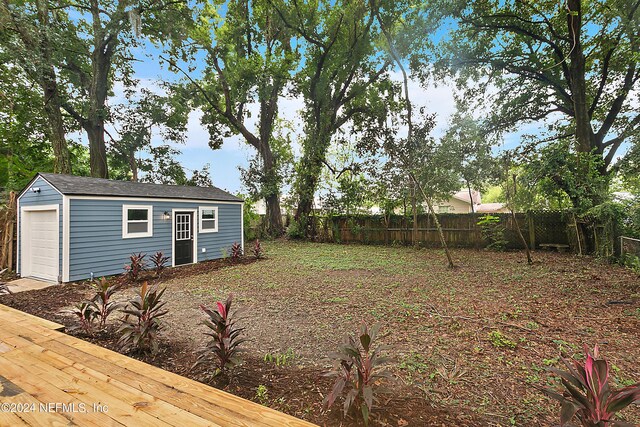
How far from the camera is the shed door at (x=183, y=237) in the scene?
8.41 meters

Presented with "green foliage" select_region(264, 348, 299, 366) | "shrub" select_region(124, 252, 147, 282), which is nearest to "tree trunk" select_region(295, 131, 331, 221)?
"shrub" select_region(124, 252, 147, 282)

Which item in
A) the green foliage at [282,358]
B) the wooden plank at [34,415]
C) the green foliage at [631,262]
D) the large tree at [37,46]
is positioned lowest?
the green foliage at [282,358]

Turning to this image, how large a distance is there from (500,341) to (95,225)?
8.44m

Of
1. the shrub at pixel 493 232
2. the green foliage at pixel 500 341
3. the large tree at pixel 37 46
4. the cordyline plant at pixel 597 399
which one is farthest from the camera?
the shrub at pixel 493 232

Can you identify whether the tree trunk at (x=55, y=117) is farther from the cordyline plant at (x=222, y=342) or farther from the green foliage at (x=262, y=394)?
the green foliage at (x=262, y=394)

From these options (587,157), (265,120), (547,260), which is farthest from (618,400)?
(265,120)

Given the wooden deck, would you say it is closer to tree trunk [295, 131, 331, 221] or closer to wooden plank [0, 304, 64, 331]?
wooden plank [0, 304, 64, 331]

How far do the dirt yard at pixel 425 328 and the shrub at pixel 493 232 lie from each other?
3075 mm

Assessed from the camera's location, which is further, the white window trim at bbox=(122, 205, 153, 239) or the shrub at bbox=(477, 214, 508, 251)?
the shrub at bbox=(477, 214, 508, 251)

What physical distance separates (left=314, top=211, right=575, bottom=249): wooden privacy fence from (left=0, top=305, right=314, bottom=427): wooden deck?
11103 mm

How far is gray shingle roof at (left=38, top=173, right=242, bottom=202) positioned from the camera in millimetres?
6266

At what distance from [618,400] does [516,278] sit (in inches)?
215

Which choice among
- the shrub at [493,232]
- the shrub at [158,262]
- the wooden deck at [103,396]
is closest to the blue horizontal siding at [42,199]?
the shrub at [158,262]

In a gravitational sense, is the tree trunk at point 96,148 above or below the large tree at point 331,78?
below
